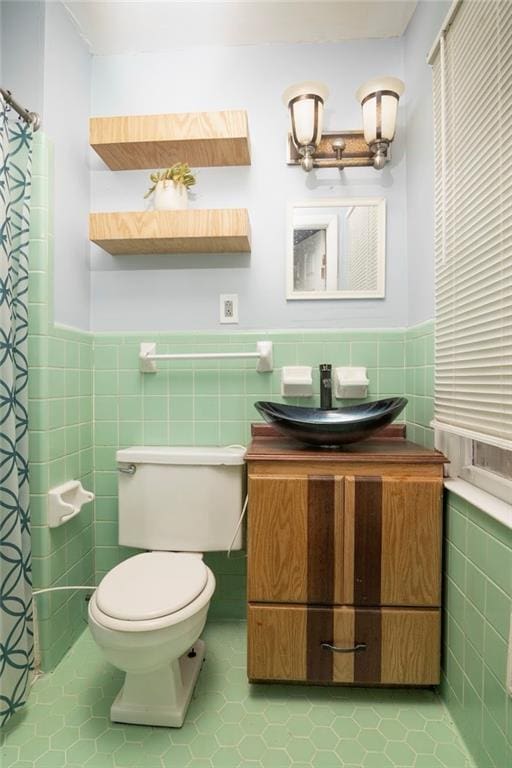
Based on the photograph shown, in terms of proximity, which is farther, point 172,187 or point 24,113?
point 172,187

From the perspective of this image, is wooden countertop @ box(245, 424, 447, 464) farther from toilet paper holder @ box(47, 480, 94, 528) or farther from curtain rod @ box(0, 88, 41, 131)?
curtain rod @ box(0, 88, 41, 131)

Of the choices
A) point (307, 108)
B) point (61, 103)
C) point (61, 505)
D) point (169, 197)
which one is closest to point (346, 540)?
point (61, 505)

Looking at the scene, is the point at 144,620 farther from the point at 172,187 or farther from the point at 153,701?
the point at 172,187

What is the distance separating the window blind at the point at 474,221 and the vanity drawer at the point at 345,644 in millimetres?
620

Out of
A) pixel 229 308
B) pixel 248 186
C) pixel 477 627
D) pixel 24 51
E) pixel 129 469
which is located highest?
pixel 24 51

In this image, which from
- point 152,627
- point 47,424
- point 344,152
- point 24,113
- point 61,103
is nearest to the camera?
point 152,627

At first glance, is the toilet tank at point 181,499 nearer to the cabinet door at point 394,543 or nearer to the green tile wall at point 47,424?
the green tile wall at point 47,424

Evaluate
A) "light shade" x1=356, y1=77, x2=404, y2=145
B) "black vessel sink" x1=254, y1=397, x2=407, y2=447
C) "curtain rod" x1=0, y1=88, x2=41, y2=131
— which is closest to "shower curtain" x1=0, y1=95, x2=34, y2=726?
"curtain rod" x1=0, y1=88, x2=41, y2=131

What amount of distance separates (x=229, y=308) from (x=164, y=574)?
1.02m

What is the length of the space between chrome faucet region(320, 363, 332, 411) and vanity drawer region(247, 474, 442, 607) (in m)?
0.33

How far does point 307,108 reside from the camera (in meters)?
1.39

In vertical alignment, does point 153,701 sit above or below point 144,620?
below

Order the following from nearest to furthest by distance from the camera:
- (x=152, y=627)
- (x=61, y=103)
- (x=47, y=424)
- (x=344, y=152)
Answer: (x=152, y=627) < (x=47, y=424) < (x=61, y=103) < (x=344, y=152)

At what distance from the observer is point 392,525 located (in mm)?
1145
